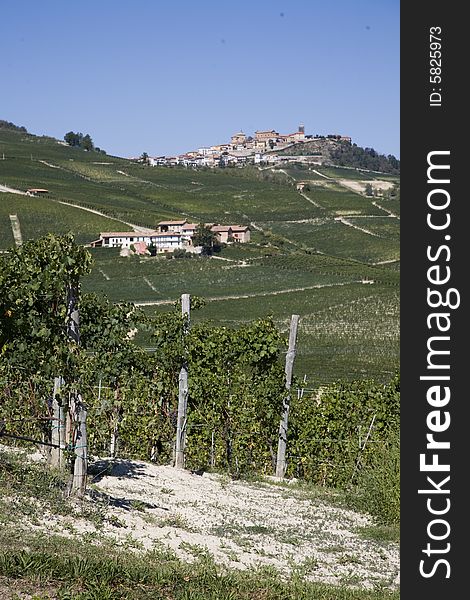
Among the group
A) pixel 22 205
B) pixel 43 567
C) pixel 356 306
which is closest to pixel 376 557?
pixel 43 567

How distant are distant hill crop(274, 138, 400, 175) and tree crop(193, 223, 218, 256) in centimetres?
9478

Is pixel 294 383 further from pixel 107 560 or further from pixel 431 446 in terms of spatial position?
pixel 431 446

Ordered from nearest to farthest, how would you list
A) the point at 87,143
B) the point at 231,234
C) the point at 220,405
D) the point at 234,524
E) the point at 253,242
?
the point at 234,524 < the point at 220,405 < the point at 231,234 < the point at 253,242 < the point at 87,143

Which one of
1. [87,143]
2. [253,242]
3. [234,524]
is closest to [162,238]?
[253,242]

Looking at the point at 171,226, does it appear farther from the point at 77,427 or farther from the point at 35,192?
the point at 77,427

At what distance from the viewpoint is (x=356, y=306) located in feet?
155

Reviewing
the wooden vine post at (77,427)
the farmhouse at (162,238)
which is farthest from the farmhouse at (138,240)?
the wooden vine post at (77,427)

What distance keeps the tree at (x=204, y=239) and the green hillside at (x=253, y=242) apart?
1.39 m

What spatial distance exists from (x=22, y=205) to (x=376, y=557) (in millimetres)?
68142

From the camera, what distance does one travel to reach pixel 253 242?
7081 centimetres

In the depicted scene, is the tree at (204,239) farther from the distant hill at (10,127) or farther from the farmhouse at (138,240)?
the distant hill at (10,127)

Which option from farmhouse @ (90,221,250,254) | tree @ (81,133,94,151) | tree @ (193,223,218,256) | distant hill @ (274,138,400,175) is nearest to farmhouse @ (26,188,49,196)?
farmhouse @ (90,221,250,254)

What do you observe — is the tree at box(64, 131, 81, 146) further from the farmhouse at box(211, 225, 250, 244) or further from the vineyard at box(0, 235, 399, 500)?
the vineyard at box(0, 235, 399, 500)

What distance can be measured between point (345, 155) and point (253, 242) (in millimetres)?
114588
